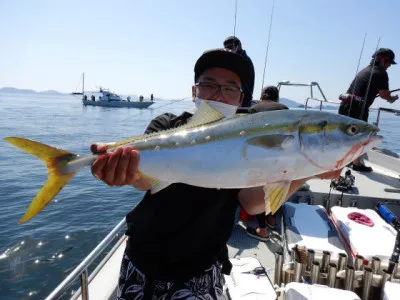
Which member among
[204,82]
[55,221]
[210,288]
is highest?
[204,82]

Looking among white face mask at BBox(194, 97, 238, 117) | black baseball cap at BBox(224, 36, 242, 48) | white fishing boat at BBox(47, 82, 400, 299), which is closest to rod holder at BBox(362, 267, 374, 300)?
white fishing boat at BBox(47, 82, 400, 299)

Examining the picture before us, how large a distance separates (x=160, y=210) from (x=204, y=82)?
4.25ft

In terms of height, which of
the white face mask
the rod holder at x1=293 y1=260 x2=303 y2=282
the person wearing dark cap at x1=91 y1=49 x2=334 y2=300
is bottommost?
the rod holder at x1=293 y1=260 x2=303 y2=282

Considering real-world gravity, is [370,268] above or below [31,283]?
above

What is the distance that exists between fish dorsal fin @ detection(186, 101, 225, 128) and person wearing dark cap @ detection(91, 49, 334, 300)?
56cm

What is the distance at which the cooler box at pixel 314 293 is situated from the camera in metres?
3.27

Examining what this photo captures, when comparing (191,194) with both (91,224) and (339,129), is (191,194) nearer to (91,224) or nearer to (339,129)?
(339,129)

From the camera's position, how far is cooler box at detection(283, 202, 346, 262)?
4582 millimetres

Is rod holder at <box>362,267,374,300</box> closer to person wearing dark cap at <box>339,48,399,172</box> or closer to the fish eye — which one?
the fish eye

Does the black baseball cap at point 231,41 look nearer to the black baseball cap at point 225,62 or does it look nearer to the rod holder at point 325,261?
the black baseball cap at point 225,62

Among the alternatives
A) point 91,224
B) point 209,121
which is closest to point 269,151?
point 209,121

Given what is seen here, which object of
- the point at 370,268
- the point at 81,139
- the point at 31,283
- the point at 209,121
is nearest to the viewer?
the point at 209,121

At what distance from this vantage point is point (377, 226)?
15.8ft

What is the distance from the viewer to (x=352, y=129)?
2.28 meters
